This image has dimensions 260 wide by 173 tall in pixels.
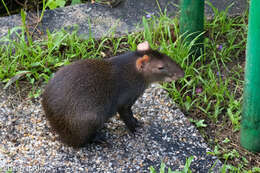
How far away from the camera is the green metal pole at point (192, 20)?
15.8 ft

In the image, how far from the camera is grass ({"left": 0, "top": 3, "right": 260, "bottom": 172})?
4258mm

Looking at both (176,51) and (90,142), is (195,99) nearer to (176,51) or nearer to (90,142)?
(176,51)

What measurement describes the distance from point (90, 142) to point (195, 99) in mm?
1314

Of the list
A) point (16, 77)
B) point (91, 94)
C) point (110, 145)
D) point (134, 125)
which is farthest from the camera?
point (16, 77)

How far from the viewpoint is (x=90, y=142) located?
394 cm

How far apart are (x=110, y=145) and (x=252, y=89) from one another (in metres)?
1.39

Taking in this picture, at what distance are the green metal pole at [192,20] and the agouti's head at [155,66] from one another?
0.91 m

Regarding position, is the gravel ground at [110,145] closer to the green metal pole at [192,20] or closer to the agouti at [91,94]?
the agouti at [91,94]

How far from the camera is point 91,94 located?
370cm

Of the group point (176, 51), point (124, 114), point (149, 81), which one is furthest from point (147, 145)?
point (176, 51)

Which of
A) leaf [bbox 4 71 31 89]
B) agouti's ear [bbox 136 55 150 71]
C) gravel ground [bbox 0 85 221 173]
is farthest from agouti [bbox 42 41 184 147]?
leaf [bbox 4 71 31 89]

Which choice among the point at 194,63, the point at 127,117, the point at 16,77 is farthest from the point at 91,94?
the point at 194,63

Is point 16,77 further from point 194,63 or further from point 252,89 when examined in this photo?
point 252,89

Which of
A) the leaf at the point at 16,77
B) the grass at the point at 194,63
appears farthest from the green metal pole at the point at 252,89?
the leaf at the point at 16,77
